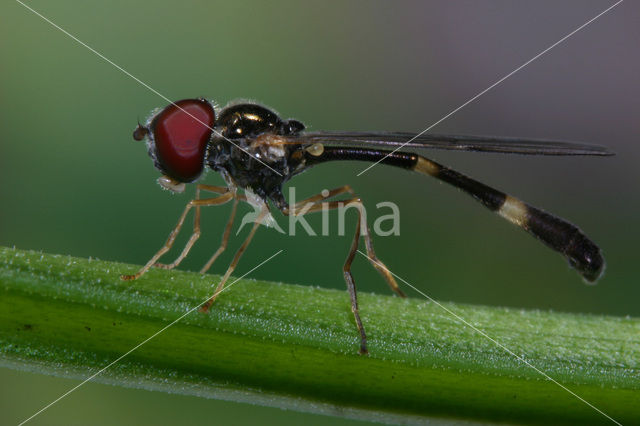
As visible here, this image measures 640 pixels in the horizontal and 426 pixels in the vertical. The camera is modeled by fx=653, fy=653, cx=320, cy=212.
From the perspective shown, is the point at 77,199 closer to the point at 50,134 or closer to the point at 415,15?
the point at 50,134

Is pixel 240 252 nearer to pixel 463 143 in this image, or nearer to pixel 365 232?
pixel 365 232

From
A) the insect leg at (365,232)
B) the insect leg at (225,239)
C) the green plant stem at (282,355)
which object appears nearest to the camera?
the green plant stem at (282,355)

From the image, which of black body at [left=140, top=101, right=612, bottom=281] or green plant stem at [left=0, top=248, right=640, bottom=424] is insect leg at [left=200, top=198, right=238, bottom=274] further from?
green plant stem at [left=0, top=248, right=640, bottom=424]

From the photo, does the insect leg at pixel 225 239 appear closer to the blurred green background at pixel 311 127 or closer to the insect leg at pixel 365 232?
the blurred green background at pixel 311 127

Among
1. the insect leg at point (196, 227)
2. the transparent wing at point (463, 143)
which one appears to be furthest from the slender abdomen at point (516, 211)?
the insect leg at point (196, 227)

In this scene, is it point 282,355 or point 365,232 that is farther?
point 365,232

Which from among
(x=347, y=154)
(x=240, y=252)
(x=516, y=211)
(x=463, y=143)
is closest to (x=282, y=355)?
(x=240, y=252)

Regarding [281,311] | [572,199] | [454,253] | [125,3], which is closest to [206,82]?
[125,3]
